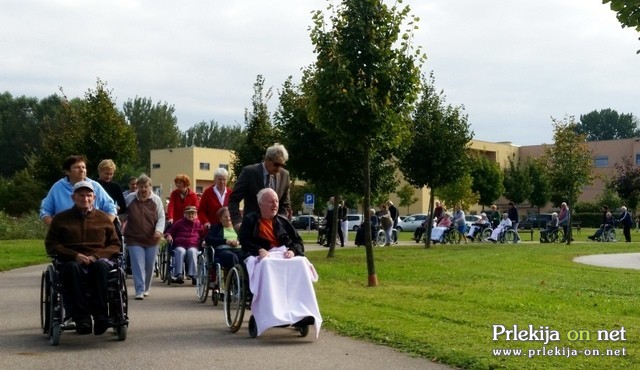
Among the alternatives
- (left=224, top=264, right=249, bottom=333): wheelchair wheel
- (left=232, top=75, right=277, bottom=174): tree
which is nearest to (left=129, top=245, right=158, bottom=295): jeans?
(left=224, top=264, right=249, bottom=333): wheelchair wheel

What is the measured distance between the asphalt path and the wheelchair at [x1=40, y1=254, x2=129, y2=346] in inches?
5.8

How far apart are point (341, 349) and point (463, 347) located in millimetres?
1153

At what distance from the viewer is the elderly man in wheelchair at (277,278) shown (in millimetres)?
9008

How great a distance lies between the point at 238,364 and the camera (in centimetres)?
766

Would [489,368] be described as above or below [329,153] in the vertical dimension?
below

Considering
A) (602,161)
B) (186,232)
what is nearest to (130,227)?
(186,232)

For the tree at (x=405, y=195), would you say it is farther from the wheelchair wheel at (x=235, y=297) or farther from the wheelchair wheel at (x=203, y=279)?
the wheelchair wheel at (x=235, y=297)

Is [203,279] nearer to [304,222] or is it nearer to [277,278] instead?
[277,278]

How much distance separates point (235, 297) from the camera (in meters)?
9.94

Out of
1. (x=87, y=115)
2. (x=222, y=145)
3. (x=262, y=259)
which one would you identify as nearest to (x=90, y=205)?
(x=262, y=259)

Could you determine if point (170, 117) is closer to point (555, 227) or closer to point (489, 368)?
point (555, 227)

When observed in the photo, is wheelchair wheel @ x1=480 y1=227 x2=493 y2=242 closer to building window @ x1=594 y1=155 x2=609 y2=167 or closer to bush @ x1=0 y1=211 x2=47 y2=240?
bush @ x1=0 y1=211 x2=47 y2=240

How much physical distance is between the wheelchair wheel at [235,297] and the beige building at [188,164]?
3183 inches

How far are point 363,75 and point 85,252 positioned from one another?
24.6ft
